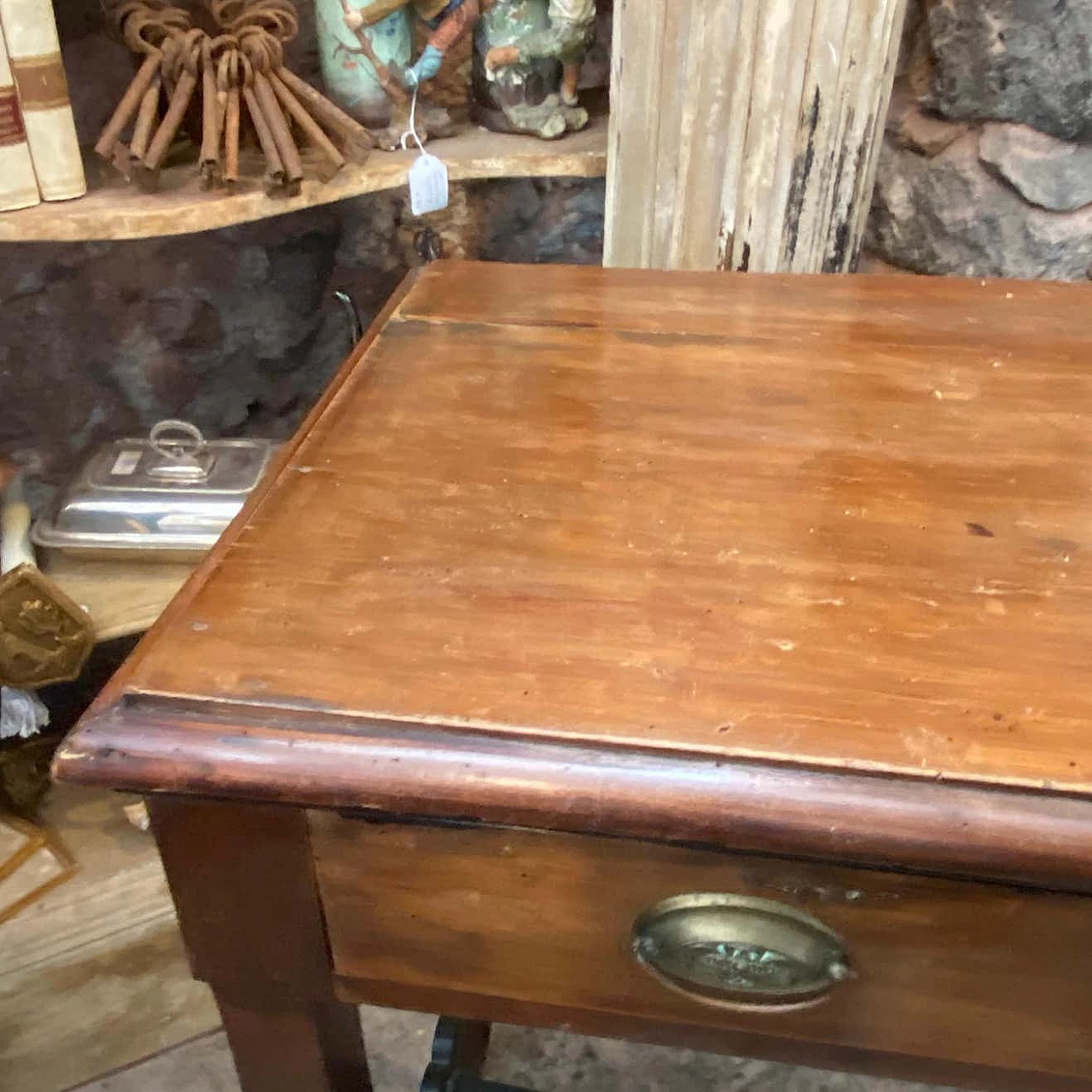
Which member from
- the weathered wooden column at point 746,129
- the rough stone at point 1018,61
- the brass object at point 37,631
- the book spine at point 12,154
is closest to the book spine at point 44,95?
the book spine at point 12,154

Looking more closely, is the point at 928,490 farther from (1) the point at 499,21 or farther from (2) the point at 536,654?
(1) the point at 499,21

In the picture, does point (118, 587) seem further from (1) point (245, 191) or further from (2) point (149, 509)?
(1) point (245, 191)

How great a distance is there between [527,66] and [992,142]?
45 centimetres

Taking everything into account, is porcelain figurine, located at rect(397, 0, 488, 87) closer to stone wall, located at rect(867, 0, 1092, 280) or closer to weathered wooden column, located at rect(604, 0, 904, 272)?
weathered wooden column, located at rect(604, 0, 904, 272)

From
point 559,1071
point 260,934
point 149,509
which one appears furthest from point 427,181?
point 559,1071

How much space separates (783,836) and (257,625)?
26 cm

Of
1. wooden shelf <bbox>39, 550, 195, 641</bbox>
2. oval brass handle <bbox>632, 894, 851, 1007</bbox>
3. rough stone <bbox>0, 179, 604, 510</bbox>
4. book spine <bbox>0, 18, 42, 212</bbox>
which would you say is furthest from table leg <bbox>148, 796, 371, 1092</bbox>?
rough stone <bbox>0, 179, 604, 510</bbox>

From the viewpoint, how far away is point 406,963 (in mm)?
551

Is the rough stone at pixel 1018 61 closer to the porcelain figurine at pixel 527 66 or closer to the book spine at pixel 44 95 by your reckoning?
the porcelain figurine at pixel 527 66

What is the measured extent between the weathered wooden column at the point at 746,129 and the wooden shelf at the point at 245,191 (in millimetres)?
77

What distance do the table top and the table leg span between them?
0.18 feet

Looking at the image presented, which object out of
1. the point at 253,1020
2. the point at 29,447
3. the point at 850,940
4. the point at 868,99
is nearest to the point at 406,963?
the point at 253,1020

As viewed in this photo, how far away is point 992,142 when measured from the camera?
3.28 feet

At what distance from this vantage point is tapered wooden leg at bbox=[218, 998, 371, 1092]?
583 mm
